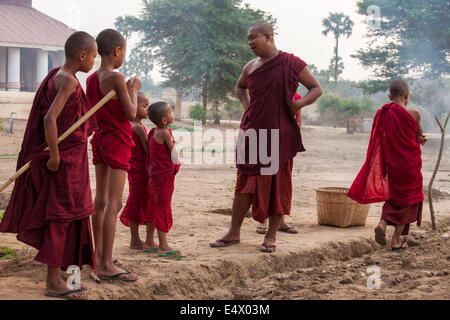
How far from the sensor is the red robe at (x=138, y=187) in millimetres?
4797

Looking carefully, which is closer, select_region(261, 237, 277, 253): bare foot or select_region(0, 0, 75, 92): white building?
select_region(261, 237, 277, 253): bare foot

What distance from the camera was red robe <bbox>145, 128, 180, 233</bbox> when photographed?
4660 millimetres

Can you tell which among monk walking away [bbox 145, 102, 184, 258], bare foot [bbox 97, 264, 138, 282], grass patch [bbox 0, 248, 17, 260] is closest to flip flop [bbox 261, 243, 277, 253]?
monk walking away [bbox 145, 102, 184, 258]

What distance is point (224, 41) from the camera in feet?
97.6

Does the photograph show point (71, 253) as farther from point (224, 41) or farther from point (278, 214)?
point (224, 41)

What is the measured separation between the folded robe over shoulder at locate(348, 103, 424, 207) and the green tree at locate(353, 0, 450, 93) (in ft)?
60.3

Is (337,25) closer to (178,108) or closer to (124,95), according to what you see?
(178,108)

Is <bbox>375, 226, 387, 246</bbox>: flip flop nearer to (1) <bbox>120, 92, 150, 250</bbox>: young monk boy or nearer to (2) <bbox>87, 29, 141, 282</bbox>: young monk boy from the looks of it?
(1) <bbox>120, 92, 150, 250</bbox>: young monk boy

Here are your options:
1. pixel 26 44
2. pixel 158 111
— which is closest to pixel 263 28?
pixel 158 111

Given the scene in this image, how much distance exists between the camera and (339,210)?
6.28m

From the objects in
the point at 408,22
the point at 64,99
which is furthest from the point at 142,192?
the point at 408,22

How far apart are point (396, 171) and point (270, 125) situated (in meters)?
1.65

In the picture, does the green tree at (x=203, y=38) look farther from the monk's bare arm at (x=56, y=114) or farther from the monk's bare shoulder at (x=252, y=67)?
the monk's bare arm at (x=56, y=114)

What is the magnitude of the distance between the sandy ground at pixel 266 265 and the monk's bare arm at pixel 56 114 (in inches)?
34.9
